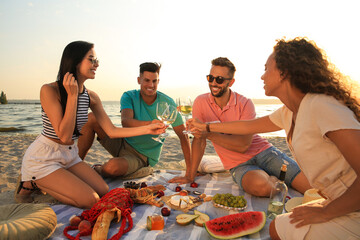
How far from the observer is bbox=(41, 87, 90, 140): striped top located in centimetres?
359

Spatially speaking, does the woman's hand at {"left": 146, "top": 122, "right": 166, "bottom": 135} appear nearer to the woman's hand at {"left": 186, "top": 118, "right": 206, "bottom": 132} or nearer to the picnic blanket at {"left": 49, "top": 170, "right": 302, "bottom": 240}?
the woman's hand at {"left": 186, "top": 118, "right": 206, "bottom": 132}

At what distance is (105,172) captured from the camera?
466 centimetres

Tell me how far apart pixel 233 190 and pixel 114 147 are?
2.59 m

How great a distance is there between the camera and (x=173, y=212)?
3330 mm

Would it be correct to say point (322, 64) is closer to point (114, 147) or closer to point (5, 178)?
point (114, 147)

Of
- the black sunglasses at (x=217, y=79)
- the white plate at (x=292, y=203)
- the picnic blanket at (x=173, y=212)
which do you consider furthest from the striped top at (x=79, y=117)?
the white plate at (x=292, y=203)

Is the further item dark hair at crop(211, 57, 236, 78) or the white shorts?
dark hair at crop(211, 57, 236, 78)

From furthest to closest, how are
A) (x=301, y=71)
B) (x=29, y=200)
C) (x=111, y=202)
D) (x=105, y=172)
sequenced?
(x=105, y=172) → (x=29, y=200) → (x=111, y=202) → (x=301, y=71)

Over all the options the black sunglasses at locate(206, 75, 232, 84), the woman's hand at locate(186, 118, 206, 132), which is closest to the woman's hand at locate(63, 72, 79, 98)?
the woman's hand at locate(186, 118, 206, 132)

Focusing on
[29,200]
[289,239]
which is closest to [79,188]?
[29,200]

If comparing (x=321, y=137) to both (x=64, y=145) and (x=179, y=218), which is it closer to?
(x=179, y=218)

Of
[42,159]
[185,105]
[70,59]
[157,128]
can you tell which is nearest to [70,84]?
[70,59]

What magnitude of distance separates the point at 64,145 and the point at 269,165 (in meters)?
3.52

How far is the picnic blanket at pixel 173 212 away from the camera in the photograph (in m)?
2.75
